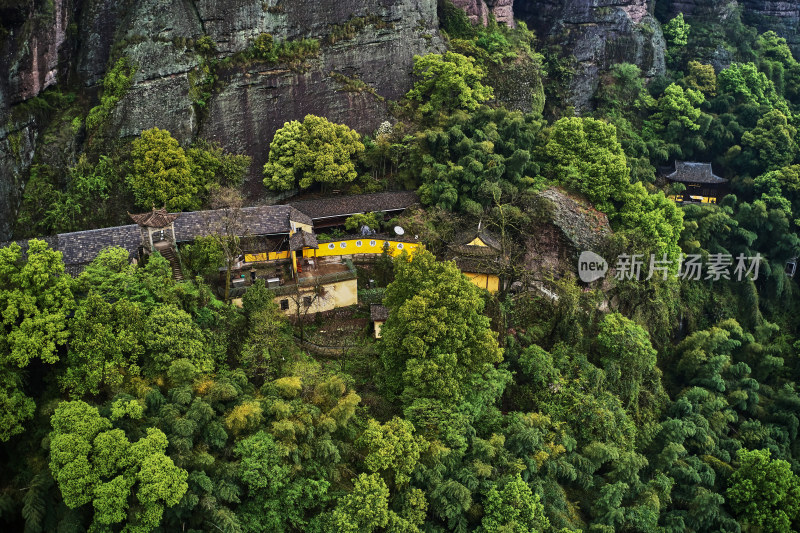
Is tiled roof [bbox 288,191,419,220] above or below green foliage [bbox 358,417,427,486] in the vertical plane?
above

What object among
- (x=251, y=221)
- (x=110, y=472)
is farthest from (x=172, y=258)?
(x=110, y=472)

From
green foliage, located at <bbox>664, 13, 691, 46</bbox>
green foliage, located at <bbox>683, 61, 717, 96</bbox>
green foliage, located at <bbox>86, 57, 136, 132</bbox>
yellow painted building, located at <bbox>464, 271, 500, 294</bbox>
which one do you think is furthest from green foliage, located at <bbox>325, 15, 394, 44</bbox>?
green foliage, located at <bbox>664, 13, 691, 46</bbox>

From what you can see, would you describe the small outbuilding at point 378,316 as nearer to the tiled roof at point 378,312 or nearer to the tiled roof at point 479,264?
the tiled roof at point 378,312

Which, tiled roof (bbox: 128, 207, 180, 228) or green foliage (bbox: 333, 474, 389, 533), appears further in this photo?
tiled roof (bbox: 128, 207, 180, 228)

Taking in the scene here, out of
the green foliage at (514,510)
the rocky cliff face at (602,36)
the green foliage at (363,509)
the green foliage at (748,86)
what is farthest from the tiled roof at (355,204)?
the green foliage at (748,86)

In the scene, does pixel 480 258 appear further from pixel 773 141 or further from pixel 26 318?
pixel 773 141

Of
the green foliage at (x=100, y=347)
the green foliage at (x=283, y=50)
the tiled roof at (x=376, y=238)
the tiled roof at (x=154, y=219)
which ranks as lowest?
the tiled roof at (x=376, y=238)

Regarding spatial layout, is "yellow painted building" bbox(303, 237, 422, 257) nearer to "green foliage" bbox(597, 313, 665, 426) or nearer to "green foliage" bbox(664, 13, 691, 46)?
"green foliage" bbox(597, 313, 665, 426)
